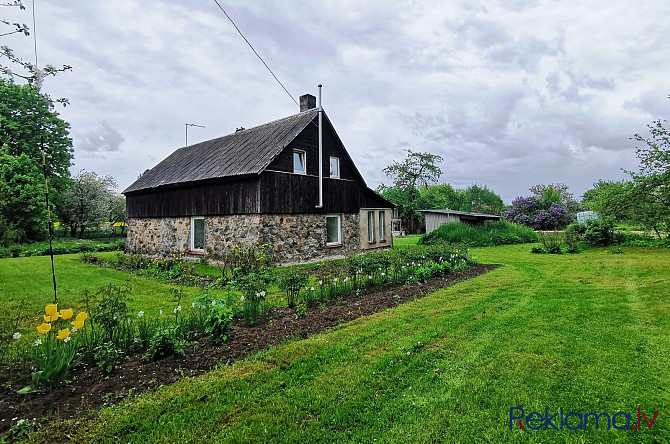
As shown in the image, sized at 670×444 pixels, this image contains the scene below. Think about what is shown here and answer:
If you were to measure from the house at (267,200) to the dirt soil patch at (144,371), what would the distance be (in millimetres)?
7016

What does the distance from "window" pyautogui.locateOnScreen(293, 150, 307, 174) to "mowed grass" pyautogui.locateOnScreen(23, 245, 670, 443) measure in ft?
30.5

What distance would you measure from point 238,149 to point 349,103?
5581 mm

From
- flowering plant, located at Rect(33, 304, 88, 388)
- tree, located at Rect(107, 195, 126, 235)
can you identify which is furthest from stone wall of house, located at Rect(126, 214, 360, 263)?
tree, located at Rect(107, 195, 126, 235)

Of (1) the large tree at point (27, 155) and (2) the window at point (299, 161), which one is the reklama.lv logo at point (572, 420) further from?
(1) the large tree at point (27, 155)

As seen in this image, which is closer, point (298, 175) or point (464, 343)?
point (464, 343)

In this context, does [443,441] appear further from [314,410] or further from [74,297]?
[74,297]

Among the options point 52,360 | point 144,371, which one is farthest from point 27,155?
point 144,371

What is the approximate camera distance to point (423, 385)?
3299 mm

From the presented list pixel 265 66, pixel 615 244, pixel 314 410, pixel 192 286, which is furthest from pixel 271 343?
pixel 615 244

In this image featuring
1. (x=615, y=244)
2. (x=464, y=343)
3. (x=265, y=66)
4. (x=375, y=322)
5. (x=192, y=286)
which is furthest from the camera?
(x=615, y=244)

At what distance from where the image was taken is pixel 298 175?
44.2ft

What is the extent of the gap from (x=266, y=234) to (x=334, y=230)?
4268 mm

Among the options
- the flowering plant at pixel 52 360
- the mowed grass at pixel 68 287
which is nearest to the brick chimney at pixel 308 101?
the mowed grass at pixel 68 287

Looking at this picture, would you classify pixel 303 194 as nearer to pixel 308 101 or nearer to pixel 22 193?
pixel 308 101
